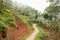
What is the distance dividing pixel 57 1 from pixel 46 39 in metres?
11.0

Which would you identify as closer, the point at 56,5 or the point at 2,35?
the point at 56,5

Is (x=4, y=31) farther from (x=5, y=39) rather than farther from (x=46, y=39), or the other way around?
(x=46, y=39)

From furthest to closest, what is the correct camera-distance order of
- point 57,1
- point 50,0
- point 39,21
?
point 39,21, point 50,0, point 57,1

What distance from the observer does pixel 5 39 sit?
2022 cm

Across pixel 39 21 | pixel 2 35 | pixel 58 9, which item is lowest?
pixel 39 21

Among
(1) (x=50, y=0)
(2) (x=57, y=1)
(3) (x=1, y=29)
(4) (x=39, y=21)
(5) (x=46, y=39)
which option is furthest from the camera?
(4) (x=39, y=21)

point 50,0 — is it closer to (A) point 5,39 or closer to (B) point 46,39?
(A) point 5,39

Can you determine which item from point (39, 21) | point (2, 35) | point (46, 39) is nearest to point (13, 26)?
point (46, 39)

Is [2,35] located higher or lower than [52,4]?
lower

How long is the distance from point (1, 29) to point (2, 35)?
90 cm

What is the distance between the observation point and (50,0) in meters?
18.8

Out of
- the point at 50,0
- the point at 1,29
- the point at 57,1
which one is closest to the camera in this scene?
the point at 57,1

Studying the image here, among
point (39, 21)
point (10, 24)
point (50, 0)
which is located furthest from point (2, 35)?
point (39, 21)

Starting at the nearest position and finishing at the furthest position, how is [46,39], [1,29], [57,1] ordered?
[57,1], [1,29], [46,39]
